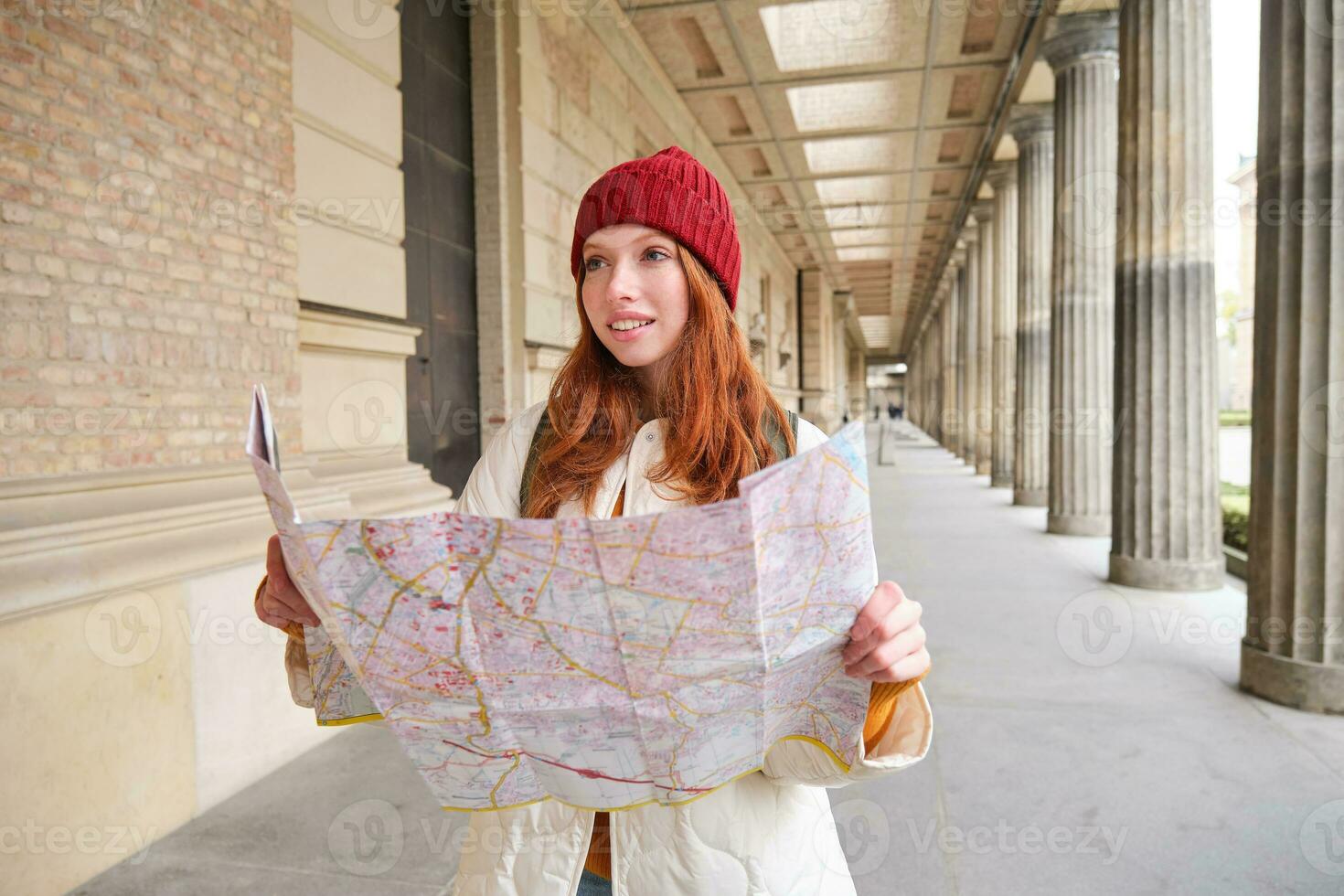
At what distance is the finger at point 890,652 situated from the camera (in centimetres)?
96

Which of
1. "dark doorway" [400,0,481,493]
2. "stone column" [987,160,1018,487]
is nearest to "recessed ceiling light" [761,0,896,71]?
"dark doorway" [400,0,481,493]

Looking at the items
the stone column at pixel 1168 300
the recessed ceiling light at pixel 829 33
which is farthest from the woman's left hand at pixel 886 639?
the recessed ceiling light at pixel 829 33

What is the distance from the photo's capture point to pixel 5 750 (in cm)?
268

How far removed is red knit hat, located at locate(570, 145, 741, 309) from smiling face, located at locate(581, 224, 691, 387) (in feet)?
0.08

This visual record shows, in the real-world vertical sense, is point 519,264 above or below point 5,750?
above

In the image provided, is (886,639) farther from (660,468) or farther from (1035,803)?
(1035,803)

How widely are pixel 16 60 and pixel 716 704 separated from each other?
346 centimetres

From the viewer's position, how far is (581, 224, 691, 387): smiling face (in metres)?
1.32

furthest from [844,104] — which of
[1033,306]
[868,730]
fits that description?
[868,730]

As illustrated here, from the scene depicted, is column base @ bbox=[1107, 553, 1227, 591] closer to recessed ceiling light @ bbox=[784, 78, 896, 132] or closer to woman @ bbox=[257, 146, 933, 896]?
woman @ bbox=[257, 146, 933, 896]

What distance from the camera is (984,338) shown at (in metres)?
19.5

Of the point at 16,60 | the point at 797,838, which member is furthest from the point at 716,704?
the point at 16,60

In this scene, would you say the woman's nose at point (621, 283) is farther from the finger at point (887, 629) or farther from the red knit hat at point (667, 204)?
the finger at point (887, 629)

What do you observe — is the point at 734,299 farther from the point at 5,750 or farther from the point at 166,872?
the point at 166,872
